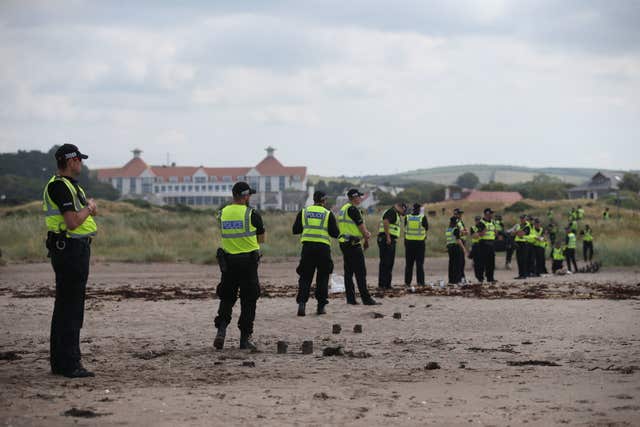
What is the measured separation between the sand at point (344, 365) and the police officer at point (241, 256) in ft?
1.12

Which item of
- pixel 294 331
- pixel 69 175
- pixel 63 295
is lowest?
pixel 294 331

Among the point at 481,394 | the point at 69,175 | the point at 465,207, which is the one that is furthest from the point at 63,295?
the point at 465,207

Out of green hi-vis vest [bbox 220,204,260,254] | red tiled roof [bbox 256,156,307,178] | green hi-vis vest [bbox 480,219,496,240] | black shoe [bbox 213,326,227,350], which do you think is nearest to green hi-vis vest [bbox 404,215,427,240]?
green hi-vis vest [bbox 480,219,496,240]

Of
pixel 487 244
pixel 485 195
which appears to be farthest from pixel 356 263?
pixel 485 195

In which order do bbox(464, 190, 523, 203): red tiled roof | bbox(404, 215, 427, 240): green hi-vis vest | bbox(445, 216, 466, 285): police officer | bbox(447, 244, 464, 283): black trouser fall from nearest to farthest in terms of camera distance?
1. bbox(404, 215, 427, 240): green hi-vis vest
2. bbox(445, 216, 466, 285): police officer
3. bbox(447, 244, 464, 283): black trouser
4. bbox(464, 190, 523, 203): red tiled roof

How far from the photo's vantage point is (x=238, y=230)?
10430 millimetres

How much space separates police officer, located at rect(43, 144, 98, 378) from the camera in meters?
8.29

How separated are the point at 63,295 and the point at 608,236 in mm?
40723

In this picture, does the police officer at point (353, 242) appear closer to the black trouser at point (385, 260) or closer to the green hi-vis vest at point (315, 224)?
the green hi-vis vest at point (315, 224)

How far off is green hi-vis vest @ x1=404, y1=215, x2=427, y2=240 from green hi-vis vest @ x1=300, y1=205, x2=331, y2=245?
248 inches

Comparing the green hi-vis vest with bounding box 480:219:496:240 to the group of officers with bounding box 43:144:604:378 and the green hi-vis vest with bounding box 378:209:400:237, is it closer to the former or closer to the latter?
the green hi-vis vest with bounding box 378:209:400:237

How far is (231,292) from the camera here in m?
10.6

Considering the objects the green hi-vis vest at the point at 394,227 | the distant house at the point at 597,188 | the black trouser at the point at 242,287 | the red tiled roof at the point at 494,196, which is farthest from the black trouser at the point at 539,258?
the distant house at the point at 597,188

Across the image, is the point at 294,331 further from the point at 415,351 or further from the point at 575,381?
the point at 575,381
